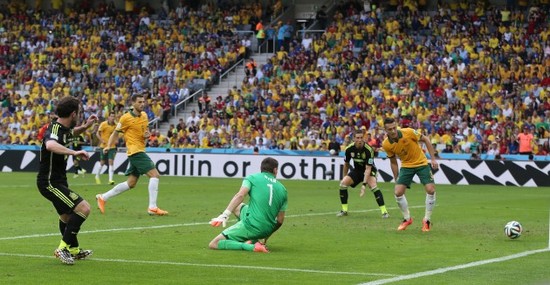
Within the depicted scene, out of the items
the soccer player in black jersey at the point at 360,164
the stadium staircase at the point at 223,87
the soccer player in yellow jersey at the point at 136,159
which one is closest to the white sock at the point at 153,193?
the soccer player in yellow jersey at the point at 136,159

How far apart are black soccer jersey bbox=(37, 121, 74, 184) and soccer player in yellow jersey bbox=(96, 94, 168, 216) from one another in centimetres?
850

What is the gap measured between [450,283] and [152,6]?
164 ft

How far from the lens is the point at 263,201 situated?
15383 mm

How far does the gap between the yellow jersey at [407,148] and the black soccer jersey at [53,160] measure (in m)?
7.69

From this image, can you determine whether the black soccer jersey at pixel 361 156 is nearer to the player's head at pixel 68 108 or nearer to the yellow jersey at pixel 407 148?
the yellow jersey at pixel 407 148

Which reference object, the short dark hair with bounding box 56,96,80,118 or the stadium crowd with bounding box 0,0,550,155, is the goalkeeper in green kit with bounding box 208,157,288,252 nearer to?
the short dark hair with bounding box 56,96,80,118

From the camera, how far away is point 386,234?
18969 millimetres

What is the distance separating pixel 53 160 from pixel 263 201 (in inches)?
118

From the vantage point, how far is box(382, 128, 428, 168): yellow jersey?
2014 cm

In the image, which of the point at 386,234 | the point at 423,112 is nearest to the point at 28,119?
the point at 423,112

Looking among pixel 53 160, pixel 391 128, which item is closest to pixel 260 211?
pixel 53 160

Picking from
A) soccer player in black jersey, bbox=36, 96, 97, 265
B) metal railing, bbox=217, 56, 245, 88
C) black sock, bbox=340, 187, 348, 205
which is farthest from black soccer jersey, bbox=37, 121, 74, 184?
metal railing, bbox=217, 56, 245, 88

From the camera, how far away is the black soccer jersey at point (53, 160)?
13.9 m

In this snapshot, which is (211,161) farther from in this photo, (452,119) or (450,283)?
(450,283)
